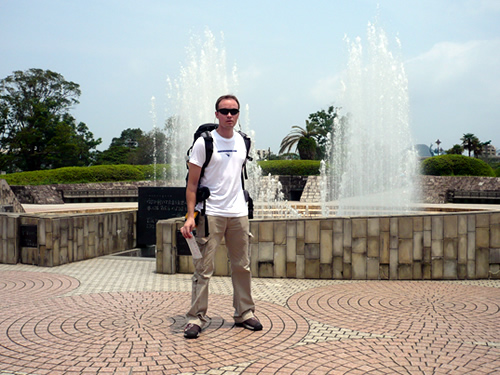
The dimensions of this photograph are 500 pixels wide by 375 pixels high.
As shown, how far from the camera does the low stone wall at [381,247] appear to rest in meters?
6.24

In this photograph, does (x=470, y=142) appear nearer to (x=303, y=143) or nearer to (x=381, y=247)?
(x=303, y=143)

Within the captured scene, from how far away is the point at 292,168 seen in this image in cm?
3288

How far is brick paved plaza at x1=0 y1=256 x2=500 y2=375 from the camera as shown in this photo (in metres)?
3.22

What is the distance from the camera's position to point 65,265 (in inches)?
290

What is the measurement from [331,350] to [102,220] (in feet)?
19.7

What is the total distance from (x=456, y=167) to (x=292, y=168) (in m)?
10.5

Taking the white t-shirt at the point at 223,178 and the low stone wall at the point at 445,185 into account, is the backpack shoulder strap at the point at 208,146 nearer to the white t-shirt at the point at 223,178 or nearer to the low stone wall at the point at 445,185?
the white t-shirt at the point at 223,178

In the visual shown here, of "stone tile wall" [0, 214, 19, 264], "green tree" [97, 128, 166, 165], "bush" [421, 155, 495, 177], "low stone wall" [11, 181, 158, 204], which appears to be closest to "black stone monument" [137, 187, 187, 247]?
"stone tile wall" [0, 214, 19, 264]

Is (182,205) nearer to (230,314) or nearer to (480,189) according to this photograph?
(230,314)

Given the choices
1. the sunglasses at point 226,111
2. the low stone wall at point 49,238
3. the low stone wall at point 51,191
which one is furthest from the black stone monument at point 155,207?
the low stone wall at point 51,191

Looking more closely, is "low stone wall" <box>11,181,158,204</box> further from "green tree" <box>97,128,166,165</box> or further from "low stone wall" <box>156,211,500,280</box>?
"green tree" <box>97,128,166,165</box>

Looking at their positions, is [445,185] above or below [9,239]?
above

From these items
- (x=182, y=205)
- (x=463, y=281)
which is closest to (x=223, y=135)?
(x=463, y=281)

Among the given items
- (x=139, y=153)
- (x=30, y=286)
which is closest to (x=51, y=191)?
(x=30, y=286)
